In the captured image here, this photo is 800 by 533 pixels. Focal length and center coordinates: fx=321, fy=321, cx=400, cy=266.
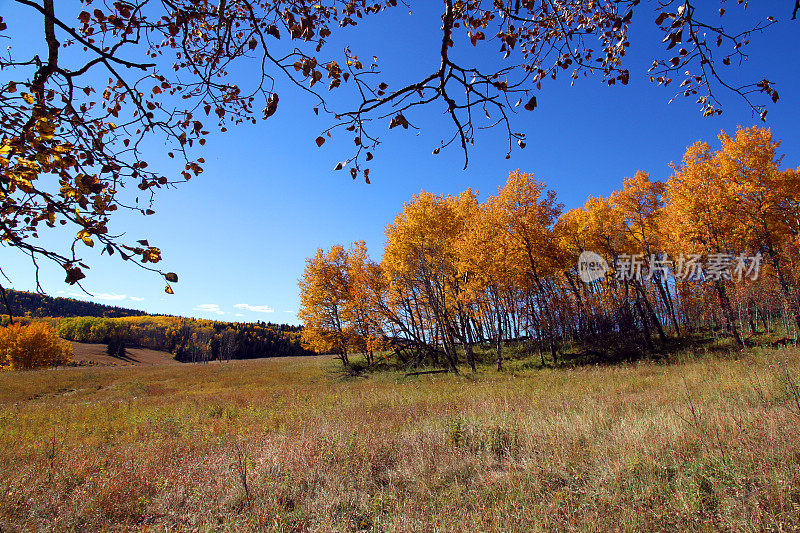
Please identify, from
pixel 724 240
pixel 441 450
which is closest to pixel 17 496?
pixel 441 450

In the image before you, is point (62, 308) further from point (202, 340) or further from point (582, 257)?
point (582, 257)

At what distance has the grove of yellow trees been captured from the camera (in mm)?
17766

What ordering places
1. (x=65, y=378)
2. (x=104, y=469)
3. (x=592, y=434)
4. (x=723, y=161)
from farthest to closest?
1. (x=65, y=378)
2. (x=723, y=161)
3. (x=104, y=469)
4. (x=592, y=434)

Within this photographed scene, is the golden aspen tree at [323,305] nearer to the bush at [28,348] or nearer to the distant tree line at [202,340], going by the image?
the bush at [28,348]

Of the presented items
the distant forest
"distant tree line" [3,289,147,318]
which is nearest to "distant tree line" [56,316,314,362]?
the distant forest

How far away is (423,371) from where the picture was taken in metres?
20.1

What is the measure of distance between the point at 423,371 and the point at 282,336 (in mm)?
108967

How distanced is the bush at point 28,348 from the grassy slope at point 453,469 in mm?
62963

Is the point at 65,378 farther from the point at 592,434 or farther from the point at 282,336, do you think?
the point at 282,336

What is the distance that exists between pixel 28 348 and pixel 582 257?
256ft

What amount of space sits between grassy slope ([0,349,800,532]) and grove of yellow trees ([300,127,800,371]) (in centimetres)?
1089

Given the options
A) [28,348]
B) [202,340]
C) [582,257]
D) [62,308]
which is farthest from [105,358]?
[62,308]

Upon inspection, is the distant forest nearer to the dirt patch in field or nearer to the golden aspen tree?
the dirt patch in field

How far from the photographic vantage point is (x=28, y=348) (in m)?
50.1
